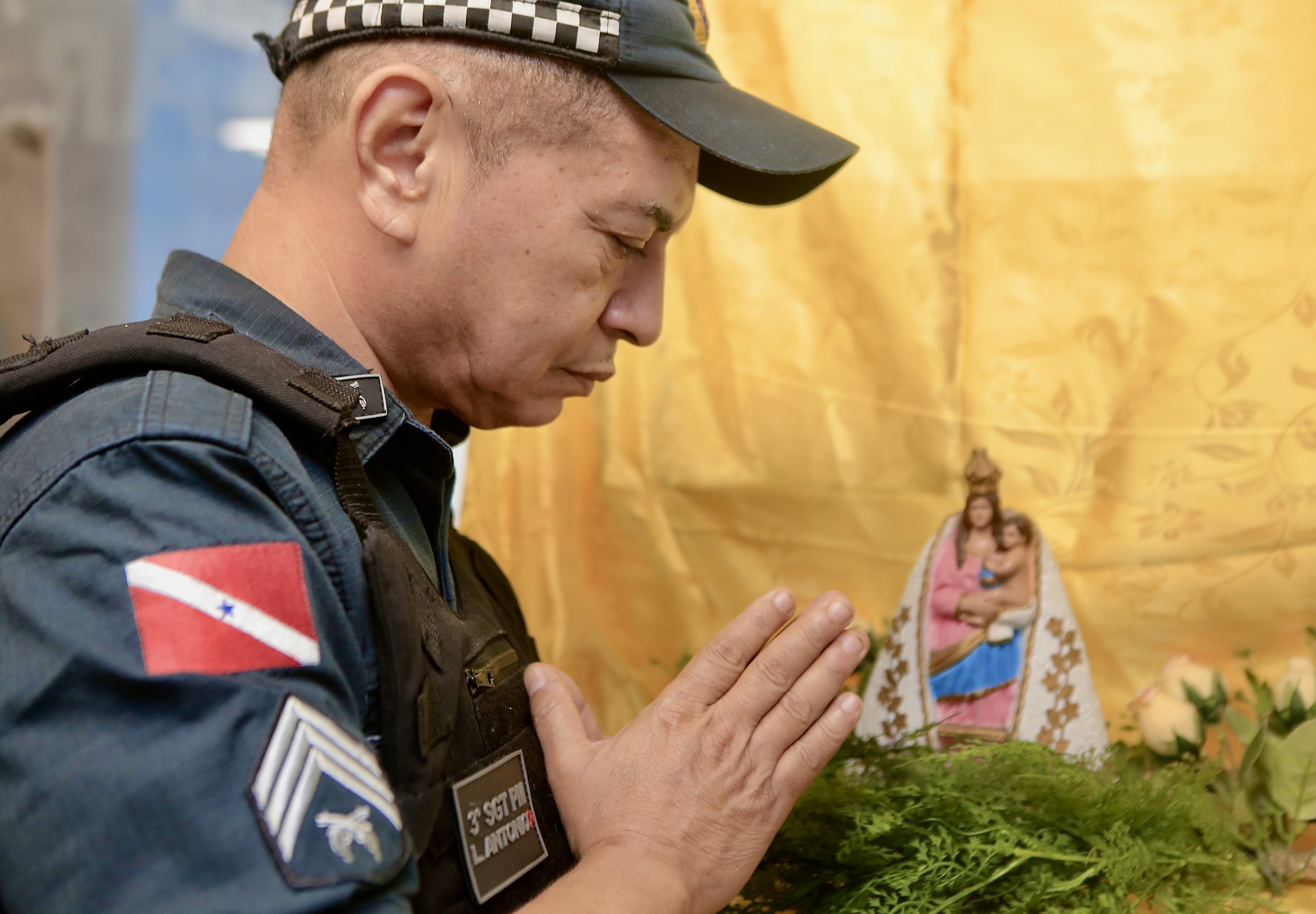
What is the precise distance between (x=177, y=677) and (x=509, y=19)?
52 cm

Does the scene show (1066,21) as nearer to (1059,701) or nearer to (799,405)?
(799,405)

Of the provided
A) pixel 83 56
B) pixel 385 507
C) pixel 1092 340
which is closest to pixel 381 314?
pixel 385 507

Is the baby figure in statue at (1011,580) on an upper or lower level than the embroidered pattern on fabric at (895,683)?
upper

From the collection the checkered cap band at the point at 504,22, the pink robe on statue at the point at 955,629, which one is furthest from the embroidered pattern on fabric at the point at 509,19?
the pink robe on statue at the point at 955,629

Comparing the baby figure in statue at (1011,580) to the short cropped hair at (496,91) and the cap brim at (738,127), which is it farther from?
the short cropped hair at (496,91)

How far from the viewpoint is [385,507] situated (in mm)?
775

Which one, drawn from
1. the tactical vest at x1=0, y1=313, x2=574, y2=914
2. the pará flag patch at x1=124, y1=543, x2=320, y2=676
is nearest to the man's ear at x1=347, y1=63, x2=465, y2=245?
the tactical vest at x1=0, y1=313, x2=574, y2=914

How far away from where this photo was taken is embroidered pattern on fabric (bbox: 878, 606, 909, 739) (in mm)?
1140

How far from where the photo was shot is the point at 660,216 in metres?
0.85

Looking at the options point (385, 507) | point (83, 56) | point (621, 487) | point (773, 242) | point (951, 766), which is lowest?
point (951, 766)

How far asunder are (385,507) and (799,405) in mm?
850

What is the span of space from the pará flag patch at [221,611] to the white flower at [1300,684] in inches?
38.5

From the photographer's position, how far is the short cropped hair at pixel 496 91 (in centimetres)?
78

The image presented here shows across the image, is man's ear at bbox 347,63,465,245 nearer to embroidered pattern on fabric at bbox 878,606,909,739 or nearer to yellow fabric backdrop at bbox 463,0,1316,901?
embroidered pattern on fabric at bbox 878,606,909,739
